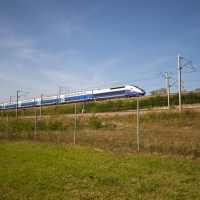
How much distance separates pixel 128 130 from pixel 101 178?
5579 mm

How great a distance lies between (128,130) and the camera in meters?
9.62

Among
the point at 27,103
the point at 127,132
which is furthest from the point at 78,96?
the point at 127,132

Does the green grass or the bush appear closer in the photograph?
the green grass

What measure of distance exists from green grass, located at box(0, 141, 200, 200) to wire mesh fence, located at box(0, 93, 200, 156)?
114 centimetres

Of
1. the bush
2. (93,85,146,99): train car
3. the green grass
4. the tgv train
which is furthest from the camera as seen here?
the tgv train

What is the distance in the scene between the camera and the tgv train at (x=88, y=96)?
33.0 meters

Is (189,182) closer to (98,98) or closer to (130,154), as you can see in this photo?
(130,154)

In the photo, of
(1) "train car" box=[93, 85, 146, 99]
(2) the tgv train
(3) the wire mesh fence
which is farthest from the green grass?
(2) the tgv train

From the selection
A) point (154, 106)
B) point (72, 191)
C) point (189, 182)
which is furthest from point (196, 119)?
point (72, 191)

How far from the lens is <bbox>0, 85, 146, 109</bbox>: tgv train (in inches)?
1298

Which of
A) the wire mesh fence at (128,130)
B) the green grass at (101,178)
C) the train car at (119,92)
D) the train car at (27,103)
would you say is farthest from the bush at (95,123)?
the train car at (27,103)

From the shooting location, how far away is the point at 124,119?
10.8 m

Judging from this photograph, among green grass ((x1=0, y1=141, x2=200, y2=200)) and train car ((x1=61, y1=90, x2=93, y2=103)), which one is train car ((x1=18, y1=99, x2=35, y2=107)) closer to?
train car ((x1=61, y1=90, x2=93, y2=103))

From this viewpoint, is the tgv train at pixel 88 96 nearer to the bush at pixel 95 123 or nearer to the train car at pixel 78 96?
the train car at pixel 78 96
